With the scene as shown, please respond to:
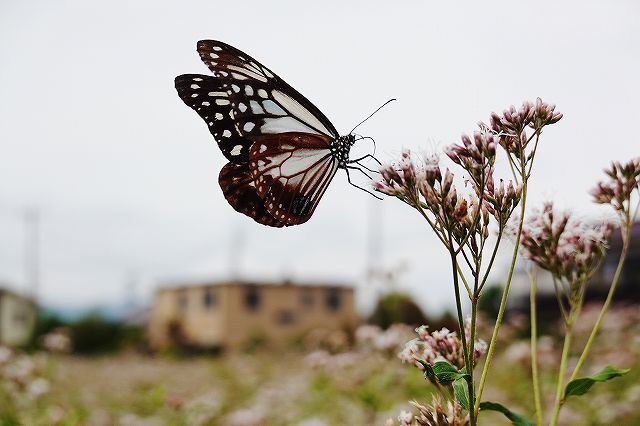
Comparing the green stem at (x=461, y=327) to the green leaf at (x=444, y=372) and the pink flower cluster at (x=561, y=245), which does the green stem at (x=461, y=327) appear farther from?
the pink flower cluster at (x=561, y=245)

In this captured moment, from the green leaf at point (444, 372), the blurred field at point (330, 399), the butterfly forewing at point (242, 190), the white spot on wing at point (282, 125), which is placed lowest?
the blurred field at point (330, 399)

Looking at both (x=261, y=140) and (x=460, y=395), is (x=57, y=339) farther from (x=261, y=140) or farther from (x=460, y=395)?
(x=460, y=395)

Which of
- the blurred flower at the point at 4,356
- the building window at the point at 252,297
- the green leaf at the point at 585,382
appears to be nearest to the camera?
the green leaf at the point at 585,382

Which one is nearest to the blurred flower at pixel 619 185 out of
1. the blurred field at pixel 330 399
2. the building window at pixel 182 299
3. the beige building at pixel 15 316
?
the blurred field at pixel 330 399

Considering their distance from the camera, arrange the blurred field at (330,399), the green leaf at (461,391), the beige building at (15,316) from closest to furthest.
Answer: the green leaf at (461,391), the blurred field at (330,399), the beige building at (15,316)

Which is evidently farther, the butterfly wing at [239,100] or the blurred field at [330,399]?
the blurred field at [330,399]

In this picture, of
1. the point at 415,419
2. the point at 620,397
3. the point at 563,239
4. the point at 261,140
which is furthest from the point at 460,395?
the point at 620,397

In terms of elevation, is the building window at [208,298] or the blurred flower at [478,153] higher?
the blurred flower at [478,153]
